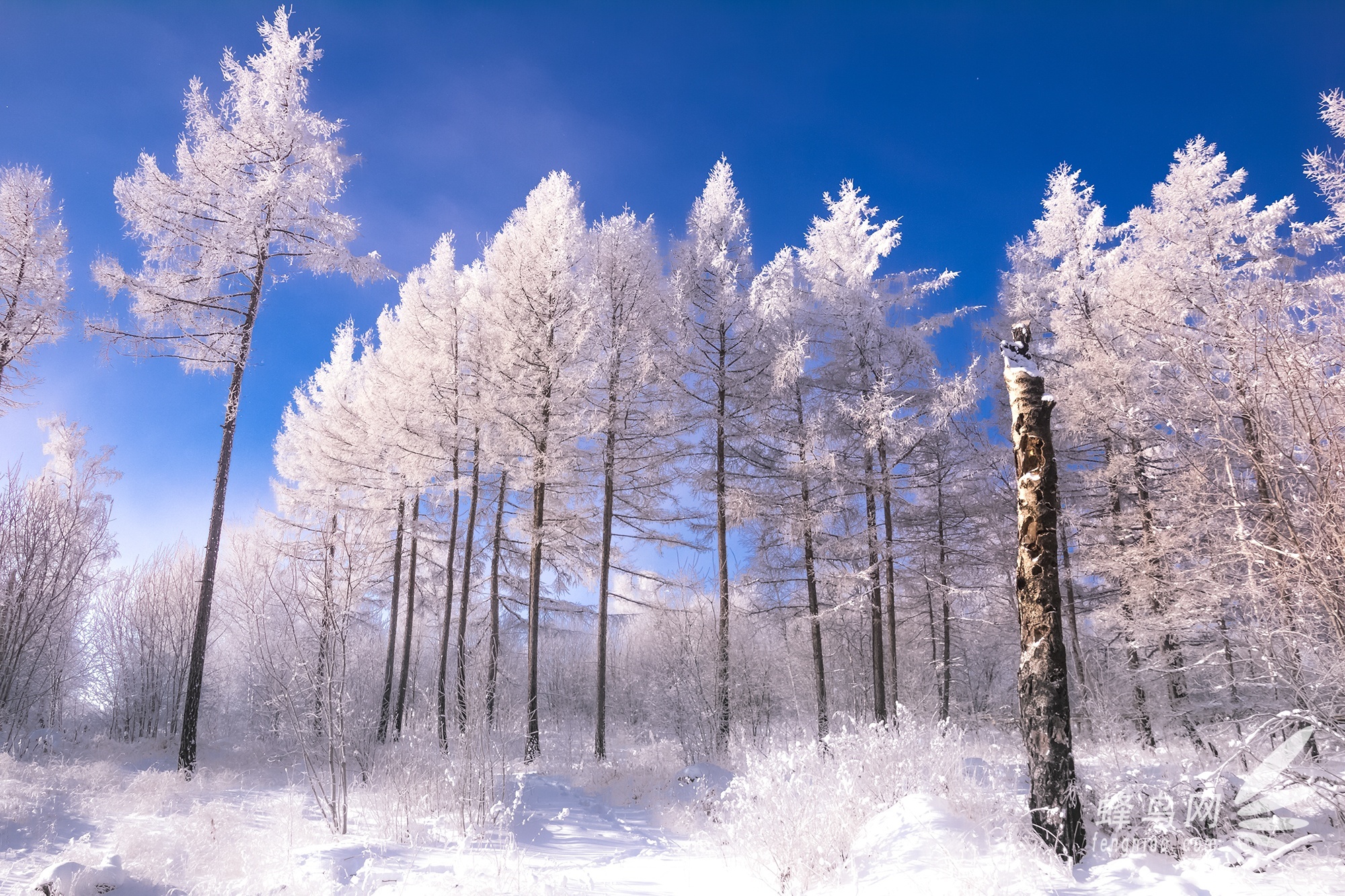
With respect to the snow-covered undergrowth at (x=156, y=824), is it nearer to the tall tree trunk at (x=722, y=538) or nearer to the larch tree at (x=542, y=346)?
the larch tree at (x=542, y=346)

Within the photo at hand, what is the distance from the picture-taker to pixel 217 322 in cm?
1115

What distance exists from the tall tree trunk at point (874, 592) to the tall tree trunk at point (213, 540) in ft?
38.8

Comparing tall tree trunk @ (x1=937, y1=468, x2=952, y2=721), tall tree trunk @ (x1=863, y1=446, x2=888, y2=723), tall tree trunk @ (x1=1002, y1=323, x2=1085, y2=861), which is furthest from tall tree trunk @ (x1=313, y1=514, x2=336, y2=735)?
tall tree trunk @ (x1=937, y1=468, x2=952, y2=721)

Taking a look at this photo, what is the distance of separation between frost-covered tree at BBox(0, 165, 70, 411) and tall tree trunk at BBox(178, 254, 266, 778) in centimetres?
359

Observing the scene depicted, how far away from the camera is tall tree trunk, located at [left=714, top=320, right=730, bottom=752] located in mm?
12344

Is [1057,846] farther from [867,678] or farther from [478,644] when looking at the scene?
[867,678]

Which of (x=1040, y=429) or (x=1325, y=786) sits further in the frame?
(x=1040, y=429)

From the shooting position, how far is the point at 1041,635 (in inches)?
207

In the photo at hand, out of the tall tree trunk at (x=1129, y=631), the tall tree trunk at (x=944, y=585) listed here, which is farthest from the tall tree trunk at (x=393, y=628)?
the tall tree trunk at (x=1129, y=631)

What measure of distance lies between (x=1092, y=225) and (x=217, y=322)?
58.2 feet

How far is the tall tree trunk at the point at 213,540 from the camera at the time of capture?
10188mm

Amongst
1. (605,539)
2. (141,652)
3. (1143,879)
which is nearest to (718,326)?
(605,539)

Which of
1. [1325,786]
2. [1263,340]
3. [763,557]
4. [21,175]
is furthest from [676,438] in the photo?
[21,175]

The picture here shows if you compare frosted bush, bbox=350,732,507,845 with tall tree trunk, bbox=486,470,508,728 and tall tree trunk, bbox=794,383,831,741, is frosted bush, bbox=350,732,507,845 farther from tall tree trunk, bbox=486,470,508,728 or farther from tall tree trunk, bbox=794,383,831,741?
tall tree trunk, bbox=794,383,831,741
